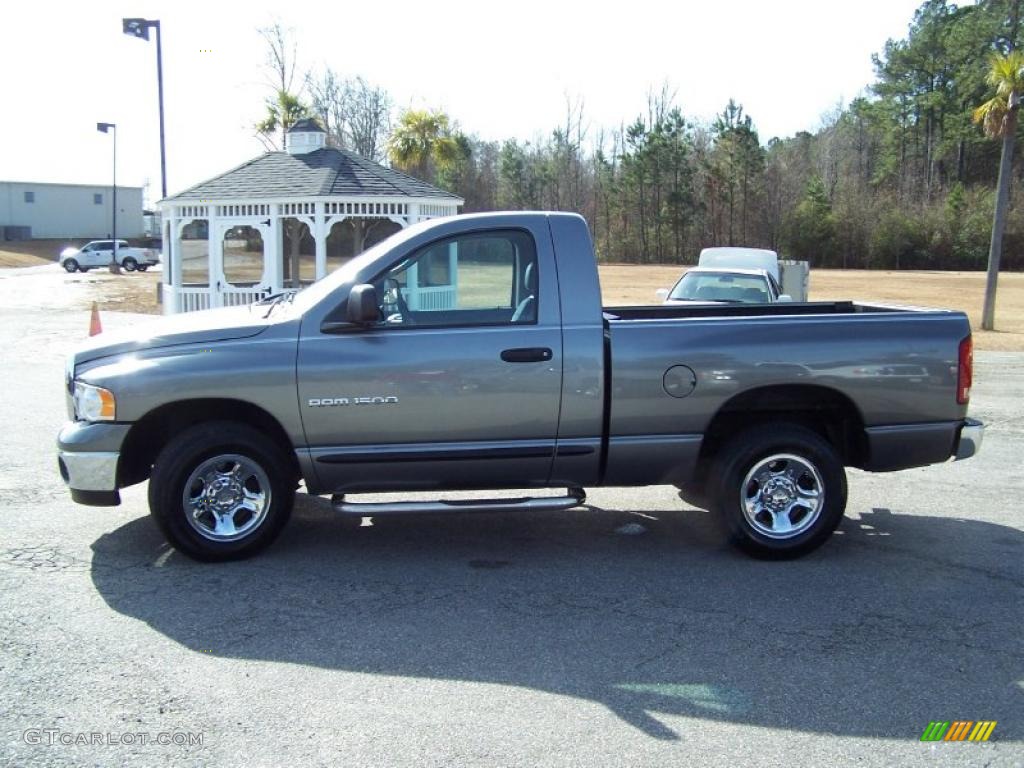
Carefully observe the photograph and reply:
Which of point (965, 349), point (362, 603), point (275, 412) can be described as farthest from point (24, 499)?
point (965, 349)

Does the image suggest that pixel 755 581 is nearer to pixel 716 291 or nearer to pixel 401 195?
pixel 716 291

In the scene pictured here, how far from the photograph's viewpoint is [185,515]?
5504mm

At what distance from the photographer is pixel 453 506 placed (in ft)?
17.9

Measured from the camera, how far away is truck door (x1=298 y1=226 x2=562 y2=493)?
5.43 meters

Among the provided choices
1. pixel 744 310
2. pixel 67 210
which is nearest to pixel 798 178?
pixel 67 210

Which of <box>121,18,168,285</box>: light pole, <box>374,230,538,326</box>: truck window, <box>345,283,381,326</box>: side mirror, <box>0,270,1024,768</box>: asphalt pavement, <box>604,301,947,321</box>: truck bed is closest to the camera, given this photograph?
<box>0,270,1024,768</box>: asphalt pavement

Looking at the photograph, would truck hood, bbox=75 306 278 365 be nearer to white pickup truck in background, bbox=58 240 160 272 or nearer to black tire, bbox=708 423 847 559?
black tire, bbox=708 423 847 559

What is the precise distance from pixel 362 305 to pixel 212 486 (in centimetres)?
141

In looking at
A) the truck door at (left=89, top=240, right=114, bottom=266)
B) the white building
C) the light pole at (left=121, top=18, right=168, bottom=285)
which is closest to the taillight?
the light pole at (left=121, top=18, right=168, bottom=285)

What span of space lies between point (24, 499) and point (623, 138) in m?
66.5

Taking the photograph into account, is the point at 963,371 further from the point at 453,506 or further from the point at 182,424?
the point at 182,424

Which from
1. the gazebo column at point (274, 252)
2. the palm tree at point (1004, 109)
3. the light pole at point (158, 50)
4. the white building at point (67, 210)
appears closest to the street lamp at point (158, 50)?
the light pole at point (158, 50)

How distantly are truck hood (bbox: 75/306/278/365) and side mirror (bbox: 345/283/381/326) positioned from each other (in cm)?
58

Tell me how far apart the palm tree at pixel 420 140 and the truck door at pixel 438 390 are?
32.3m
